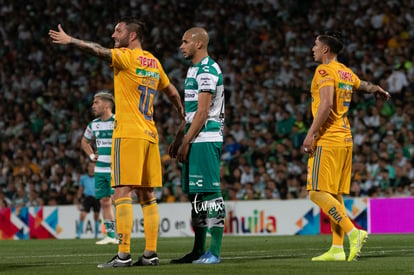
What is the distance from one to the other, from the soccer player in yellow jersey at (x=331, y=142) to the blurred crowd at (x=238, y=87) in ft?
33.0

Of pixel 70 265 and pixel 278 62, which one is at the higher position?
pixel 278 62

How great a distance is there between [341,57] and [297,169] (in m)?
4.21

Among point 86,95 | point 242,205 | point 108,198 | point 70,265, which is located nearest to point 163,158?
point 242,205

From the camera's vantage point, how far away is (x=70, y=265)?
9781 millimetres

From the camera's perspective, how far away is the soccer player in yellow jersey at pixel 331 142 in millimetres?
9875

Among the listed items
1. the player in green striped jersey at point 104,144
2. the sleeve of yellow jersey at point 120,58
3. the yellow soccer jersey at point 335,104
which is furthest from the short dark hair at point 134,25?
the player in green striped jersey at point 104,144

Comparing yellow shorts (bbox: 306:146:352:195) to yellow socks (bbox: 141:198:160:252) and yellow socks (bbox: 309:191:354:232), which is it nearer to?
yellow socks (bbox: 309:191:354:232)

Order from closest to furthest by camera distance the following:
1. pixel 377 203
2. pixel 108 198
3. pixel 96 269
A: pixel 96 269
pixel 108 198
pixel 377 203

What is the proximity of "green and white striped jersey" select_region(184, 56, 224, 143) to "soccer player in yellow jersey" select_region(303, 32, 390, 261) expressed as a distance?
101 centimetres

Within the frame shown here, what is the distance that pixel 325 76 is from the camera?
32.8 ft

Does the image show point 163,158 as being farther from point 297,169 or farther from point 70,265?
point 70,265

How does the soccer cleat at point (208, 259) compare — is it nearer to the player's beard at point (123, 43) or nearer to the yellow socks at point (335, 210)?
the yellow socks at point (335, 210)

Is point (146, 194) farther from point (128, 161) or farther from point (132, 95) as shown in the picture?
point (132, 95)

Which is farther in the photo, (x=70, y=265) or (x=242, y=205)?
(x=242, y=205)
